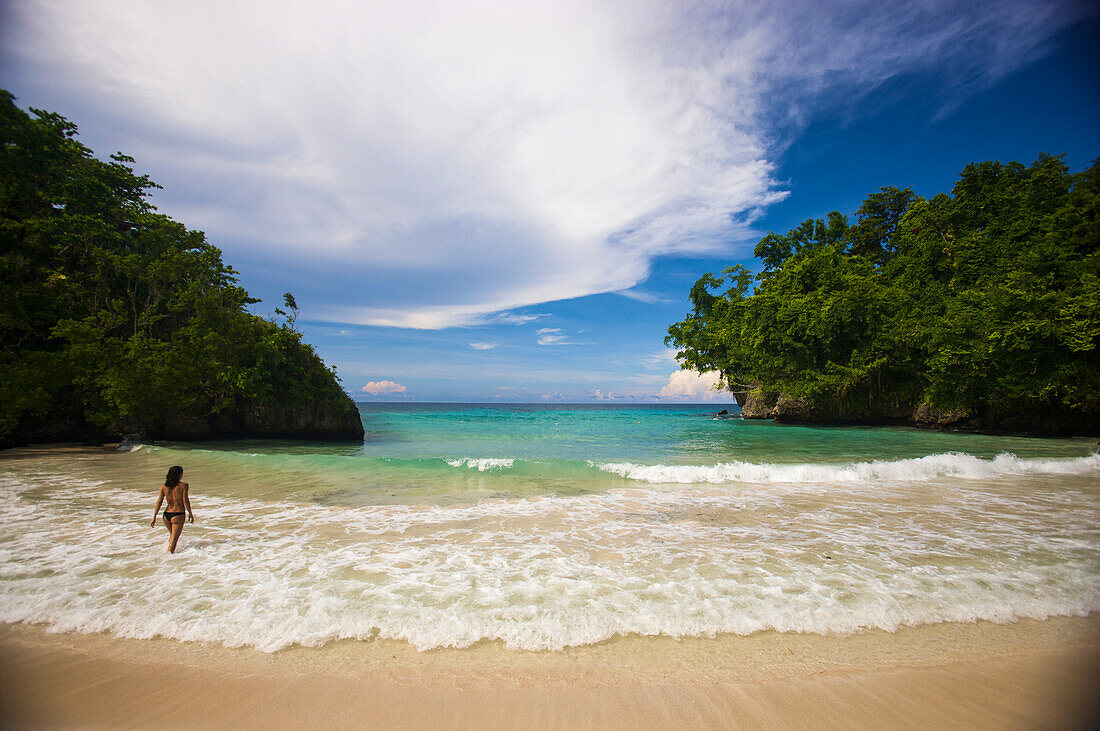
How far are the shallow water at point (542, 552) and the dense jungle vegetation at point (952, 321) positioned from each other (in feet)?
42.2

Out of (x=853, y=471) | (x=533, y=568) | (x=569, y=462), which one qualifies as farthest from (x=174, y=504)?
(x=853, y=471)

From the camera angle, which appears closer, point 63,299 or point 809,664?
point 809,664

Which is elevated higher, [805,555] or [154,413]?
[154,413]

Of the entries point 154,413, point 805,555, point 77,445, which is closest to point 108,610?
point 805,555

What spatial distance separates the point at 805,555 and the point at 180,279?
25107 millimetres

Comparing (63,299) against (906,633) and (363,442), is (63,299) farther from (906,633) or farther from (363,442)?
(906,633)

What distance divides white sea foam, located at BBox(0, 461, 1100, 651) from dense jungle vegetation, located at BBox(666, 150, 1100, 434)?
17335 mm

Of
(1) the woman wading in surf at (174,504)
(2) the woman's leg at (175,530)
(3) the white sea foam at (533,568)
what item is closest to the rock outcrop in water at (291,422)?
(3) the white sea foam at (533,568)

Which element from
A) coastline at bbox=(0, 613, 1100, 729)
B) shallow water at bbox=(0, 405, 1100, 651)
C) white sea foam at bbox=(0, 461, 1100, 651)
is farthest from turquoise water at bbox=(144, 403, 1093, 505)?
coastline at bbox=(0, 613, 1100, 729)

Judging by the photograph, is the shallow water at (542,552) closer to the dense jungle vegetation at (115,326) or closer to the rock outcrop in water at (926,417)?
the dense jungle vegetation at (115,326)

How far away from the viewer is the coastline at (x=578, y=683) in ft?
A: 8.29

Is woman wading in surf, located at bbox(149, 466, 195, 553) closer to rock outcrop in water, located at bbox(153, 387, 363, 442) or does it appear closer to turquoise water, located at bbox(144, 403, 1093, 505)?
turquoise water, located at bbox(144, 403, 1093, 505)

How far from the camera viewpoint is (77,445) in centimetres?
1596

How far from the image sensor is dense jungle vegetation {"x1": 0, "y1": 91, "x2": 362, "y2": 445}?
47.2 feet
